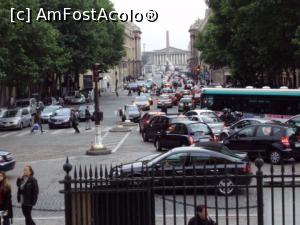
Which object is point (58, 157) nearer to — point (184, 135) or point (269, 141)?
point (184, 135)

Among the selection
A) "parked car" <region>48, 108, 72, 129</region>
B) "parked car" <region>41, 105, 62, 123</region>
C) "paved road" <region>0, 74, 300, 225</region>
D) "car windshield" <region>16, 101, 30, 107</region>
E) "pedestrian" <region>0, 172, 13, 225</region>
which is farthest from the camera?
"car windshield" <region>16, 101, 30, 107</region>

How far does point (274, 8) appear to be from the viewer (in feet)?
137

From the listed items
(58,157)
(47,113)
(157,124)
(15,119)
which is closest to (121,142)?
(157,124)

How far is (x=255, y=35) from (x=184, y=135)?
20845 mm

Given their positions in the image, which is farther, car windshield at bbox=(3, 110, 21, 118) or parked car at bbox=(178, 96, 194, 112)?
parked car at bbox=(178, 96, 194, 112)

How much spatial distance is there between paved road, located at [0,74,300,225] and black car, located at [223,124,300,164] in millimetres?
659

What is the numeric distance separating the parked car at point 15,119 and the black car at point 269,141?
87.3ft

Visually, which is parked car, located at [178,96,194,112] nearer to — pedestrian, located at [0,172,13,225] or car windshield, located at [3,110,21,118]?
car windshield, located at [3,110,21,118]

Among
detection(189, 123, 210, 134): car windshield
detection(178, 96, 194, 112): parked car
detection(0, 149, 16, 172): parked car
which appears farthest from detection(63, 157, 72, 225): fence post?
detection(178, 96, 194, 112): parked car

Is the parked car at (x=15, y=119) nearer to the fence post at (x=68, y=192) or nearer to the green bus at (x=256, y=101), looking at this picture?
the green bus at (x=256, y=101)

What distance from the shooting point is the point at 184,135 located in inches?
1093

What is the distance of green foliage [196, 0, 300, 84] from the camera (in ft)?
137

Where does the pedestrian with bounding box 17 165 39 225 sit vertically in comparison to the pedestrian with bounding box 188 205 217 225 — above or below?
below

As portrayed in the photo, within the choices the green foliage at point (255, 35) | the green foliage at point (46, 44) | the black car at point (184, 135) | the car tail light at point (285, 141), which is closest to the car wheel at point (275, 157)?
the car tail light at point (285, 141)
